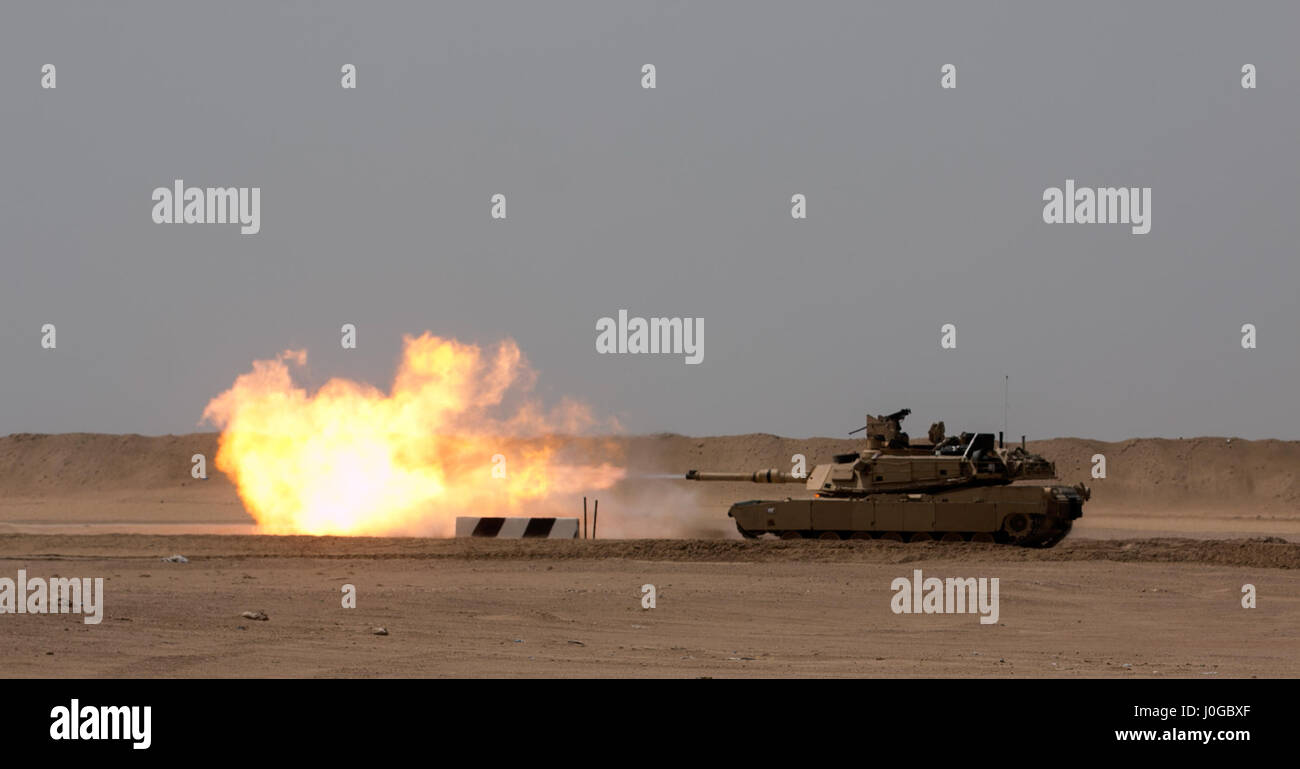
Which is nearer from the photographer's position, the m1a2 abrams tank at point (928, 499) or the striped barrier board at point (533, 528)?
the m1a2 abrams tank at point (928, 499)

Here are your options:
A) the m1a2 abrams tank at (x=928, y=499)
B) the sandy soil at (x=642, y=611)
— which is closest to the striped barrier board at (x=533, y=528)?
the sandy soil at (x=642, y=611)

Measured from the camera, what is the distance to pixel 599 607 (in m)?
23.7

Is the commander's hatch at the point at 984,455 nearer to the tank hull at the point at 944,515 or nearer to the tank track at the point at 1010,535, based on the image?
the tank hull at the point at 944,515

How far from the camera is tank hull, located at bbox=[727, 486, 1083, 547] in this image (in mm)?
34688

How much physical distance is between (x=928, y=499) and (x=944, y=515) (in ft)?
1.93

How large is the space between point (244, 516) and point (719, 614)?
42789mm

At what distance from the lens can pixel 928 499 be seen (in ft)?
116

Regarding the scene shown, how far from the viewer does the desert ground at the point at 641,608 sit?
672 inches

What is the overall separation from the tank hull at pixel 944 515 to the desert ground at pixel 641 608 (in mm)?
1272

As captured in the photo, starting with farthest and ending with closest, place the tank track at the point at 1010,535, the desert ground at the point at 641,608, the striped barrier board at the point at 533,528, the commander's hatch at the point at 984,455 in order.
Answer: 1. the striped barrier board at the point at 533,528
2. the commander's hatch at the point at 984,455
3. the tank track at the point at 1010,535
4. the desert ground at the point at 641,608

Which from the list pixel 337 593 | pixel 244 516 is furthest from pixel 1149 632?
pixel 244 516

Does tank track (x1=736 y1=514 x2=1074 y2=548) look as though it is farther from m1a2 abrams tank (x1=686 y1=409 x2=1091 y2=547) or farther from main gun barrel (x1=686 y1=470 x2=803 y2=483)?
main gun barrel (x1=686 y1=470 x2=803 y2=483)

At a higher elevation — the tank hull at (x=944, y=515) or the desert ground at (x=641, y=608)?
the tank hull at (x=944, y=515)

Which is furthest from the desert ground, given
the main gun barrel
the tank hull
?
the main gun barrel
